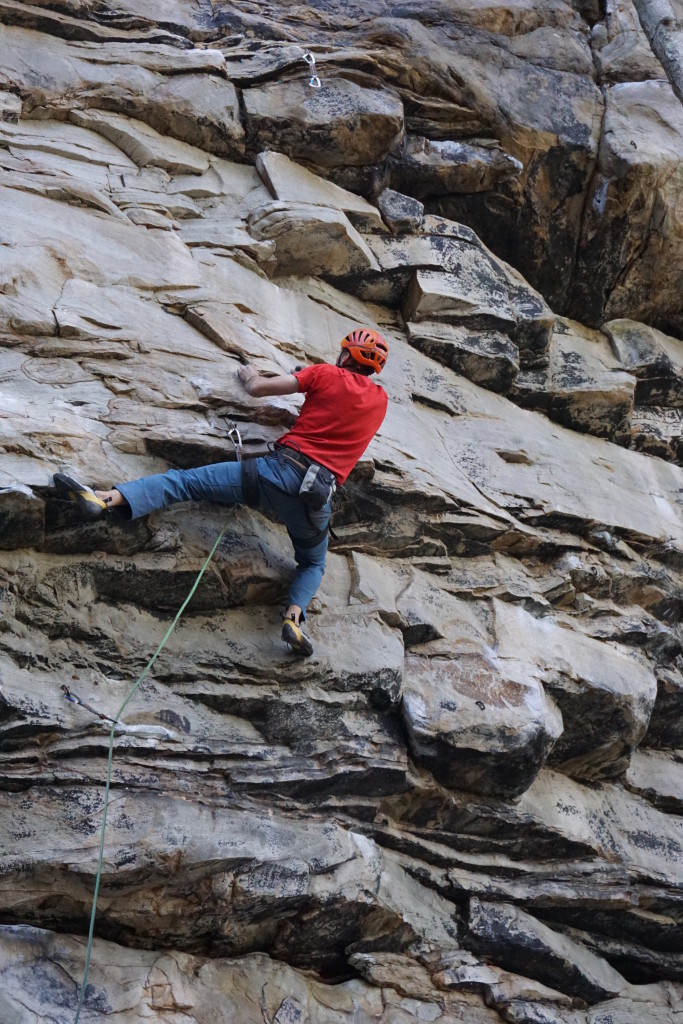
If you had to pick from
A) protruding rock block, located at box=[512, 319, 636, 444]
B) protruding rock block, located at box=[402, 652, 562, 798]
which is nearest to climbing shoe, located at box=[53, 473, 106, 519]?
protruding rock block, located at box=[402, 652, 562, 798]

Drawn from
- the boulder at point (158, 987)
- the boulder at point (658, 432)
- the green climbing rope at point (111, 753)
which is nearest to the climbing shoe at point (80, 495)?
the green climbing rope at point (111, 753)

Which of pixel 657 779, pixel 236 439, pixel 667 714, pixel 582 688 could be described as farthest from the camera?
pixel 667 714

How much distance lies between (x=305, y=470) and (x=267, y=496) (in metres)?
0.32

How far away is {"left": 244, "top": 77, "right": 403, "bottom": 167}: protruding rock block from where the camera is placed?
9.42m

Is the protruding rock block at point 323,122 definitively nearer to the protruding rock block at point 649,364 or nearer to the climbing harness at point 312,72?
the climbing harness at point 312,72

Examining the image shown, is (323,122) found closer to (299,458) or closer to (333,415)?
(333,415)

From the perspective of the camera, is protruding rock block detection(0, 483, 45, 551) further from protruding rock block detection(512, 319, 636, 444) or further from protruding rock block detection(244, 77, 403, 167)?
protruding rock block detection(512, 319, 636, 444)

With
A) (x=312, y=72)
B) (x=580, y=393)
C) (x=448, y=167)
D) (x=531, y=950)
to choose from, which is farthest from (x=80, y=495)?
(x=448, y=167)

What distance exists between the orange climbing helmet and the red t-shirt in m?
0.21

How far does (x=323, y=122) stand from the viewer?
30.8 ft

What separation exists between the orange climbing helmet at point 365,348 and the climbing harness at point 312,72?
12.6 ft

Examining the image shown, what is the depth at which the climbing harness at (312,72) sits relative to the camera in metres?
9.62

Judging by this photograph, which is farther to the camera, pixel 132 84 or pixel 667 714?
pixel 132 84

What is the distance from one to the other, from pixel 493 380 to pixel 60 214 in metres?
4.24
